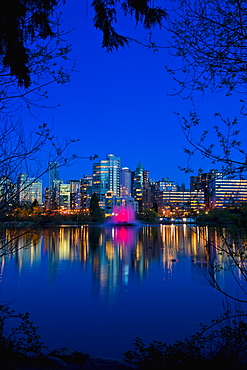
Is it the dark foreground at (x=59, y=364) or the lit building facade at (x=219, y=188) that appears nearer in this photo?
the lit building facade at (x=219, y=188)

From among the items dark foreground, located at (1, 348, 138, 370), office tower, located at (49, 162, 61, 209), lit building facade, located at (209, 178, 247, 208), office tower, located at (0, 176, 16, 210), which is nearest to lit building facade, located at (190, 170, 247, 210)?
lit building facade, located at (209, 178, 247, 208)

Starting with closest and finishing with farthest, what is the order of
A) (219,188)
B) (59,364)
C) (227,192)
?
(219,188) < (227,192) < (59,364)

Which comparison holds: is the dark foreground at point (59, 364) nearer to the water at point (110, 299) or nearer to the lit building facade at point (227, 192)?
the water at point (110, 299)

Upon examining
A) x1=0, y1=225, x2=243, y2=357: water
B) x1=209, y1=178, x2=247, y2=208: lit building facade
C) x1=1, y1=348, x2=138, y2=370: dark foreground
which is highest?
x1=209, y1=178, x2=247, y2=208: lit building facade

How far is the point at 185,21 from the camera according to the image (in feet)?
16.9

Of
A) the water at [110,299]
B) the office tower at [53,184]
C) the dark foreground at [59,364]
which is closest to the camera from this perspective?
the dark foreground at [59,364]

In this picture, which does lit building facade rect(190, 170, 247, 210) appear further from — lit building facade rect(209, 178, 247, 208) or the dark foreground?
the dark foreground

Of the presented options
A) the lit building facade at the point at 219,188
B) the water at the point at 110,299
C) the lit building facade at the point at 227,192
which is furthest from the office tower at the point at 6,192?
the lit building facade at the point at 227,192

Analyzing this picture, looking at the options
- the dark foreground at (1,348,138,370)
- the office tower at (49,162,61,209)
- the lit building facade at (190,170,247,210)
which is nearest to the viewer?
the lit building facade at (190,170,247,210)

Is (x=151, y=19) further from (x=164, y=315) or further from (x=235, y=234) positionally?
(x=164, y=315)

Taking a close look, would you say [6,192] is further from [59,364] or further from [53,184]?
[59,364]

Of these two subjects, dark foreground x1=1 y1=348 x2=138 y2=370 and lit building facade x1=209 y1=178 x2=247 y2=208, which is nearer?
lit building facade x1=209 y1=178 x2=247 y2=208

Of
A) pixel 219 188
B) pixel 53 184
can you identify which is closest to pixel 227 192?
pixel 219 188

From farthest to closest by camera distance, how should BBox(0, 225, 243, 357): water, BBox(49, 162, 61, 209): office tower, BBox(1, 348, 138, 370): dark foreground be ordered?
BBox(0, 225, 243, 357): water, BBox(49, 162, 61, 209): office tower, BBox(1, 348, 138, 370): dark foreground
